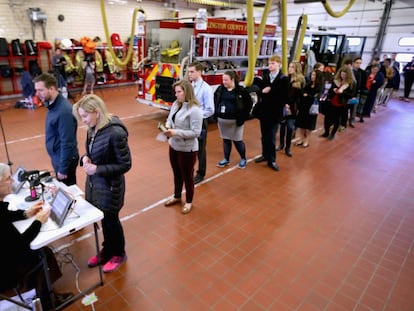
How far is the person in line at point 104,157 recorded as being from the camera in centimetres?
235

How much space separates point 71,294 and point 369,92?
8.87 meters

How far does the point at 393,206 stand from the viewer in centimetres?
421

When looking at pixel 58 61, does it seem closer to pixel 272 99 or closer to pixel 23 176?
pixel 272 99

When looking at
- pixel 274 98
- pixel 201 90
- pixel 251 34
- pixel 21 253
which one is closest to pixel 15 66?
pixel 201 90

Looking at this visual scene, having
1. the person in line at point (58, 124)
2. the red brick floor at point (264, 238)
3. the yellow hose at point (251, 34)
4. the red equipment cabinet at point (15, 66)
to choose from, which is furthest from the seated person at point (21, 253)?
the red equipment cabinet at point (15, 66)

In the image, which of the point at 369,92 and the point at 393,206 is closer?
the point at 393,206

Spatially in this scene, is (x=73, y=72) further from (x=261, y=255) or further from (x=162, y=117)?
(x=261, y=255)

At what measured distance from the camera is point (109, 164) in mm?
2432

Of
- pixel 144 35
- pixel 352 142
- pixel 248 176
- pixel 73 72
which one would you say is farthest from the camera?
pixel 73 72

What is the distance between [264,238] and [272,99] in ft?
7.73

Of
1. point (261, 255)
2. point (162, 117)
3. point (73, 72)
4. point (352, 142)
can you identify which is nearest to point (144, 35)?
point (162, 117)

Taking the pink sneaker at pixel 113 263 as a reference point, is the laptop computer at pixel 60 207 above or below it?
above

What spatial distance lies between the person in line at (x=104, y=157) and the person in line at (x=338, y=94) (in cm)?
546

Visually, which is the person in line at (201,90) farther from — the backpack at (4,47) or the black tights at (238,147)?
the backpack at (4,47)
